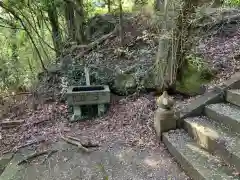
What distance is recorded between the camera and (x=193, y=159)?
2.60 m

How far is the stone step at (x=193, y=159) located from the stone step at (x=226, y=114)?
1.37ft

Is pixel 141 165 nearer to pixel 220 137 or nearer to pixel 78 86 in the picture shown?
pixel 220 137

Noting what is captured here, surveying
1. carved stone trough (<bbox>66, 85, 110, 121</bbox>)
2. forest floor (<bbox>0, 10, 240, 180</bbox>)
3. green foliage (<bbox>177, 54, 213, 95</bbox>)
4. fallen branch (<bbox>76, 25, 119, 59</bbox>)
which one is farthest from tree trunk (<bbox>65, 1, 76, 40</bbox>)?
green foliage (<bbox>177, 54, 213, 95</bbox>)

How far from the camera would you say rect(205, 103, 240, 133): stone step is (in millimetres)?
2770

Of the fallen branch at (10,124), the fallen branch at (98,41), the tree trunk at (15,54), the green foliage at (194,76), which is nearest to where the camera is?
the green foliage at (194,76)

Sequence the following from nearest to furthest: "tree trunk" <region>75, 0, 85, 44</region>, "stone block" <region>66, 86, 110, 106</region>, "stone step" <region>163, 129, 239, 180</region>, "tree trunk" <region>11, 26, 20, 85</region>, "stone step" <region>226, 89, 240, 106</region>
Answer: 1. "stone step" <region>163, 129, 239, 180</region>
2. "stone step" <region>226, 89, 240, 106</region>
3. "stone block" <region>66, 86, 110, 106</region>
4. "tree trunk" <region>75, 0, 85, 44</region>
5. "tree trunk" <region>11, 26, 20, 85</region>

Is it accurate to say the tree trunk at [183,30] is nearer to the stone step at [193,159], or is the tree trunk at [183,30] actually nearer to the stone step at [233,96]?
the stone step at [233,96]

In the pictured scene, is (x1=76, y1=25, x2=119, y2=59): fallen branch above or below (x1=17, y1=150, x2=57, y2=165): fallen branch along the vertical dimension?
above

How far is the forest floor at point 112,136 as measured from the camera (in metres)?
2.83

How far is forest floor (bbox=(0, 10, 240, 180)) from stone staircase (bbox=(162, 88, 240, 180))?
192 millimetres

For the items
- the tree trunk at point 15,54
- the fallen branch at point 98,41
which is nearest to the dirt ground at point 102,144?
the fallen branch at point 98,41

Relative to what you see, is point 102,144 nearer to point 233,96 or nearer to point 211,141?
point 211,141

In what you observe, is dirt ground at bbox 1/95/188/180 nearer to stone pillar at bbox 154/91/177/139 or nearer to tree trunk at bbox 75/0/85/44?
stone pillar at bbox 154/91/177/139

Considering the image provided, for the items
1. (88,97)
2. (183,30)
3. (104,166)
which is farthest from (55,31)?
(104,166)
